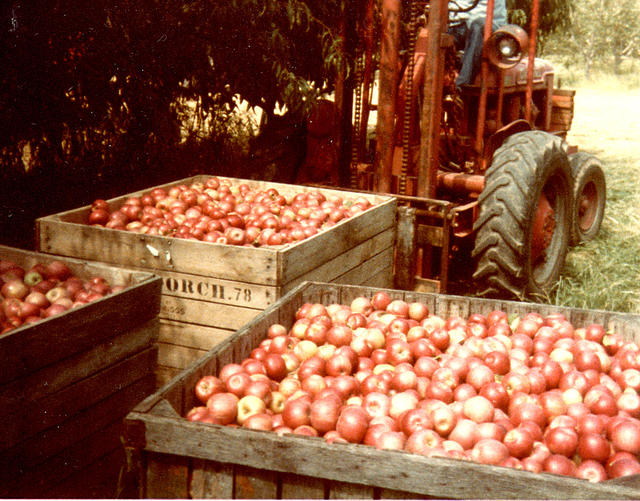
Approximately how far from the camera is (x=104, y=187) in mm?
7793

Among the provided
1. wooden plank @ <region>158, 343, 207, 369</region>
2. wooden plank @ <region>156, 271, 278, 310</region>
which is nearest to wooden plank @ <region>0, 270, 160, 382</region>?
wooden plank @ <region>156, 271, 278, 310</region>

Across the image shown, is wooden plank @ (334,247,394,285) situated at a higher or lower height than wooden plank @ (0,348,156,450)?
higher

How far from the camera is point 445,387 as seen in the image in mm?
3008

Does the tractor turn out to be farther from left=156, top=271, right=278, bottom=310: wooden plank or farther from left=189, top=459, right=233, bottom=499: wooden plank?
left=189, top=459, right=233, bottom=499: wooden plank

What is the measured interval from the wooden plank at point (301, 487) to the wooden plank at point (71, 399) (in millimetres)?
1243

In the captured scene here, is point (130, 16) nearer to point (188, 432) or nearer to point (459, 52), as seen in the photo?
point (459, 52)

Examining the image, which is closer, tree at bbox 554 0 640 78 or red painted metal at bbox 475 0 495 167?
red painted metal at bbox 475 0 495 167

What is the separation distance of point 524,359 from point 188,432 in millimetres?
1787

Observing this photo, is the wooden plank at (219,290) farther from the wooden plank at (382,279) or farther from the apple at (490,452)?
the apple at (490,452)

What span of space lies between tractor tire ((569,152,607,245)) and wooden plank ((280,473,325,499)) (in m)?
5.42

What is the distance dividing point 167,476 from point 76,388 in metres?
1.00

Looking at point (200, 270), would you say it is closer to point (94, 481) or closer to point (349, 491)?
point (94, 481)

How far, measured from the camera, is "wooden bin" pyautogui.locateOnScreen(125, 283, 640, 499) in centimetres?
205

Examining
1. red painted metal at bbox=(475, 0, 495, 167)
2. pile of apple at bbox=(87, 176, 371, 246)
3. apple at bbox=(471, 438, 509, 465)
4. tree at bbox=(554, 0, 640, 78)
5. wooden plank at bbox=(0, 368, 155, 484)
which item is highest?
tree at bbox=(554, 0, 640, 78)
